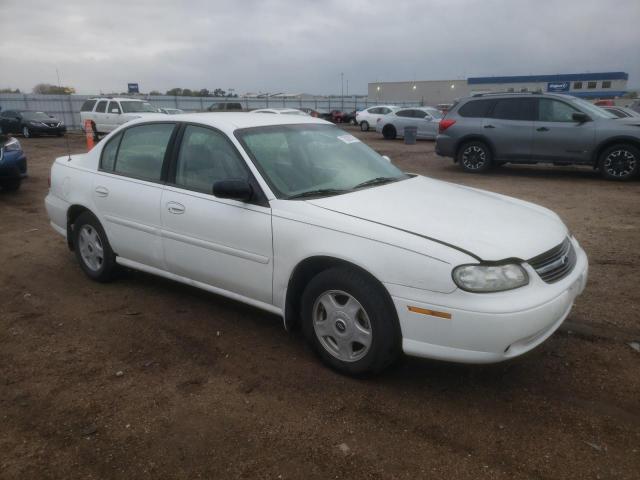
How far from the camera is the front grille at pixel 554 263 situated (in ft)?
9.70

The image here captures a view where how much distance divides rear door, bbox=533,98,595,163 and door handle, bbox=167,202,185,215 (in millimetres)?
9182

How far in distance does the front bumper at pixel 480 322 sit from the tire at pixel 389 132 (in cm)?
2082

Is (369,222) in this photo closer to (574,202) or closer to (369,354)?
(369,354)

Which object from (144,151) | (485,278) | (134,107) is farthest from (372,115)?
(485,278)

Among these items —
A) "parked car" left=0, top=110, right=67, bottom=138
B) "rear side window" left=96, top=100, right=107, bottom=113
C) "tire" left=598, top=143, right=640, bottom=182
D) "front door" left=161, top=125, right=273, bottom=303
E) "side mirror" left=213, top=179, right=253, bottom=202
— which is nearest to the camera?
"side mirror" left=213, top=179, right=253, bottom=202

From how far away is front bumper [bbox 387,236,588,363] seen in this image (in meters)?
2.69

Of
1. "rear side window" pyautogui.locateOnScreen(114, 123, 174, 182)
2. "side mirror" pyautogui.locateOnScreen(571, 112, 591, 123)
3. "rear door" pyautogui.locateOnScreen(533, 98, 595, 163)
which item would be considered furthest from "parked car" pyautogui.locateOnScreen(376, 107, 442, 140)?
"rear side window" pyautogui.locateOnScreen(114, 123, 174, 182)

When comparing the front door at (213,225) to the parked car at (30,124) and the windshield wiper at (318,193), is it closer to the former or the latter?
the windshield wiper at (318,193)

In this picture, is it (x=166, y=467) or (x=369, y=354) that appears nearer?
(x=166, y=467)

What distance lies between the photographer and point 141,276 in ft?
16.9

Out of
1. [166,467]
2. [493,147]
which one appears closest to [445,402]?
[166,467]

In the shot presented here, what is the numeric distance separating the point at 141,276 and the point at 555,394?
3.82m

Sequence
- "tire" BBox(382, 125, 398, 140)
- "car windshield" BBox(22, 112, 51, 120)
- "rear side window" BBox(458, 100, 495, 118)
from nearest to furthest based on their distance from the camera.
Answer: "rear side window" BBox(458, 100, 495, 118), "tire" BBox(382, 125, 398, 140), "car windshield" BBox(22, 112, 51, 120)

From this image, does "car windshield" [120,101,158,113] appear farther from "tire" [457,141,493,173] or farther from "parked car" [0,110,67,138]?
"tire" [457,141,493,173]
